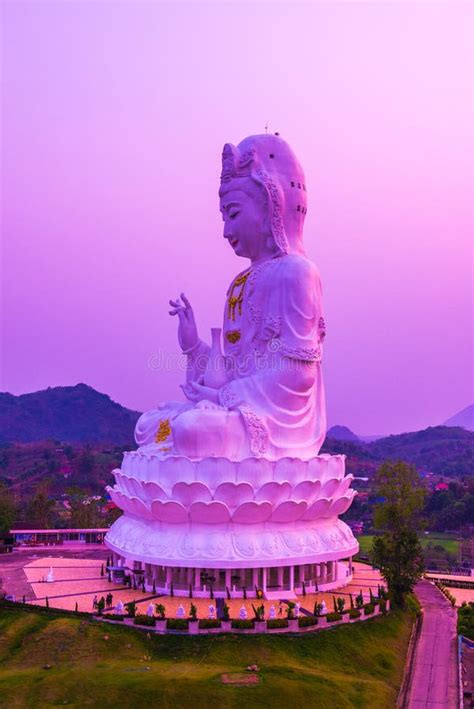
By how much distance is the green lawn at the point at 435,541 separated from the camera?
3422cm

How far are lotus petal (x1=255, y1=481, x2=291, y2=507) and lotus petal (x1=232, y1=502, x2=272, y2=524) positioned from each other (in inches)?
7.2

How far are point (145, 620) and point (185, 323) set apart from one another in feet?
31.5

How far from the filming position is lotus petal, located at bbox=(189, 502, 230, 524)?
1641 cm

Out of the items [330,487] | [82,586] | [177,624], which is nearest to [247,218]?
[330,487]

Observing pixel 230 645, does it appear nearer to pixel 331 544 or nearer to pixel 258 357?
pixel 331 544

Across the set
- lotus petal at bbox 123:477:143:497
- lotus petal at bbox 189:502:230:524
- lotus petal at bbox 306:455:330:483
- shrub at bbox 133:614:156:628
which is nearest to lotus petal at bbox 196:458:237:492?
lotus petal at bbox 189:502:230:524

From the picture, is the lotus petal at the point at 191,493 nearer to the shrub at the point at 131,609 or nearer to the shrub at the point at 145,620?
the shrub at the point at 131,609

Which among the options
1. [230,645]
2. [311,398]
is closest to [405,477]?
→ [311,398]

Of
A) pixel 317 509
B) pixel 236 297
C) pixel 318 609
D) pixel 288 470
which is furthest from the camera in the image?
pixel 236 297

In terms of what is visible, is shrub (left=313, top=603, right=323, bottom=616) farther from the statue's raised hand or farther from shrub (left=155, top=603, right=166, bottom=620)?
the statue's raised hand

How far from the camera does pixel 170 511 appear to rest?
54.9 feet

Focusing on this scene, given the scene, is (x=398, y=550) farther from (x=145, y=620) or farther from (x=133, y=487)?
(x=133, y=487)

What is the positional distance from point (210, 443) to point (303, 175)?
27.6 ft

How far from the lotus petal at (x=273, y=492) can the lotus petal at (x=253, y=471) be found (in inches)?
9.9
